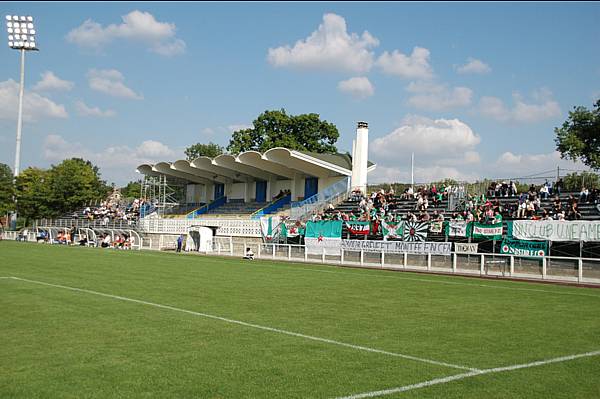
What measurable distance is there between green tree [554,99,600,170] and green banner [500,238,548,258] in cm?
2800

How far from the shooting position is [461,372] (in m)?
7.73

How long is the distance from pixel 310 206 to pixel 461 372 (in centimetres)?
3642

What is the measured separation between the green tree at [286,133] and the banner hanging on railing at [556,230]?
161 ft

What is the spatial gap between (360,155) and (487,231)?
760 inches

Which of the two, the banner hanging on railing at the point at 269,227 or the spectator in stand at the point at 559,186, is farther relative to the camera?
the banner hanging on railing at the point at 269,227

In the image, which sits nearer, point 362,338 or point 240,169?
point 362,338

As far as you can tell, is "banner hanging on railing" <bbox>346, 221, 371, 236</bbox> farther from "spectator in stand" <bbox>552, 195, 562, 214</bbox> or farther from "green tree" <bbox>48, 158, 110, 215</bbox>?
"green tree" <bbox>48, 158, 110, 215</bbox>

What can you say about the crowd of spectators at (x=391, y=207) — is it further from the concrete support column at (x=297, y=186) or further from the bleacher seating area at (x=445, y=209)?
the concrete support column at (x=297, y=186)

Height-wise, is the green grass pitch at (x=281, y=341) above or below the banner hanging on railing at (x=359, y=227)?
below

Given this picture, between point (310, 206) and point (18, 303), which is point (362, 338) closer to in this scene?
point (18, 303)

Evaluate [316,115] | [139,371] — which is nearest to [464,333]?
[139,371]

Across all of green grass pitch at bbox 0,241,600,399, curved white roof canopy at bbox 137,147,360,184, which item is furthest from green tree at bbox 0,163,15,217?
green grass pitch at bbox 0,241,600,399

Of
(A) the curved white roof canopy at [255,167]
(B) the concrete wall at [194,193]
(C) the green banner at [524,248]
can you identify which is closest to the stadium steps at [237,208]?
(A) the curved white roof canopy at [255,167]

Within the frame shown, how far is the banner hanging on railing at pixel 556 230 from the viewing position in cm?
2592
